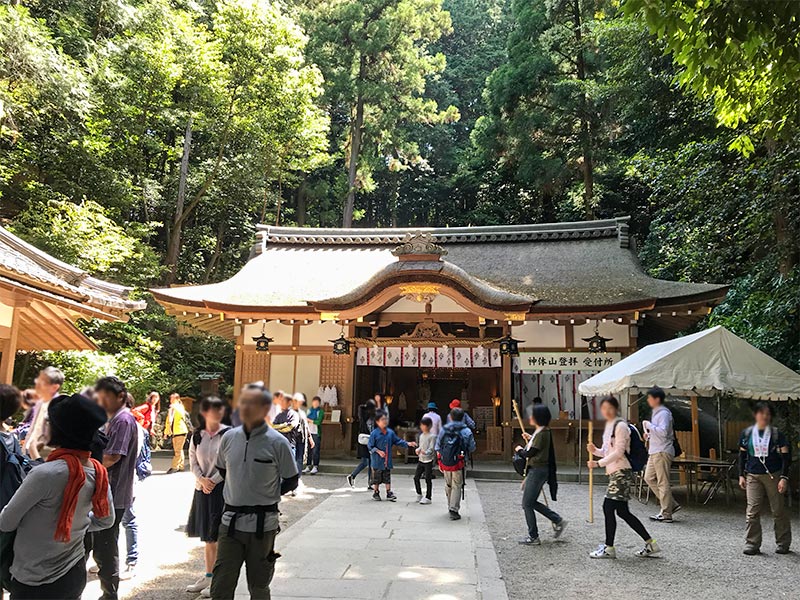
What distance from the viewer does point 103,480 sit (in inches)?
105

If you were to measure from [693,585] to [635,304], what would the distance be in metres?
6.53

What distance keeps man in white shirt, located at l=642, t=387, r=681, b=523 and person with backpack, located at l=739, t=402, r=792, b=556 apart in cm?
139

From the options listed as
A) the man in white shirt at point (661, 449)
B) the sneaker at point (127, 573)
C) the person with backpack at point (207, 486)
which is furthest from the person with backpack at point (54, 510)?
the man in white shirt at point (661, 449)

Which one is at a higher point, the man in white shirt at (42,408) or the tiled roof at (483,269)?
the tiled roof at (483,269)

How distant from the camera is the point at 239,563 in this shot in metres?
3.17

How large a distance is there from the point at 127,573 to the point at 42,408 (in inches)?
70.9

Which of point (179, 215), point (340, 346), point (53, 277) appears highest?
point (179, 215)

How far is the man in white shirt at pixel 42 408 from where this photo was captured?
10.7ft

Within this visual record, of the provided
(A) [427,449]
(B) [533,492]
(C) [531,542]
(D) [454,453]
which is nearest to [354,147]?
(A) [427,449]

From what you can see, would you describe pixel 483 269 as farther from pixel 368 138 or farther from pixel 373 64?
pixel 373 64

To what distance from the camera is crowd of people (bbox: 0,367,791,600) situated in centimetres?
243

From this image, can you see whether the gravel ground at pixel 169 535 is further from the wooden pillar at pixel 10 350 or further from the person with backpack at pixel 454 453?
the wooden pillar at pixel 10 350

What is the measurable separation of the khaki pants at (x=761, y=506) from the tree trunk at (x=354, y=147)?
2051cm

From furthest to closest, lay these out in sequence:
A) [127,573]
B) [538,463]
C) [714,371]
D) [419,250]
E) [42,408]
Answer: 1. [419,250]
2. [714,371]
3. [538,463]
4. [127,573]
5. [42,408]
